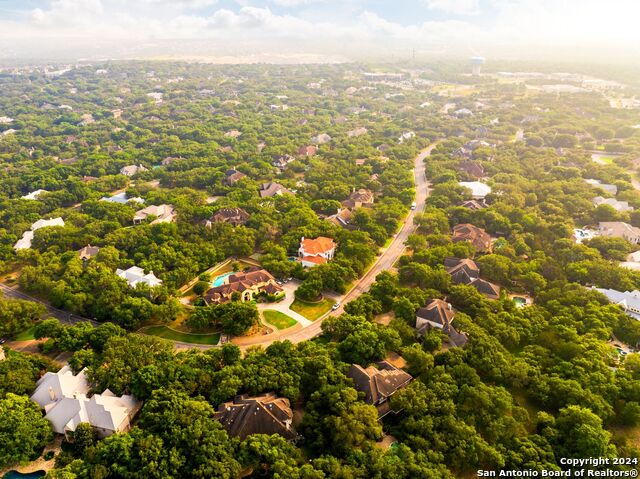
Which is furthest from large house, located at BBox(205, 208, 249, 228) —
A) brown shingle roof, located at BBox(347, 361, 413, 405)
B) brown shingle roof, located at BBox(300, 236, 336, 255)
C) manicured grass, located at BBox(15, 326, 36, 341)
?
brown shingle roof, located at BBox(347, 361, 413, 405)

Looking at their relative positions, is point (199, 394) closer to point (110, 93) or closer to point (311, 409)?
point (311, 409)

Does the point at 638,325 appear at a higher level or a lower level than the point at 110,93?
lower

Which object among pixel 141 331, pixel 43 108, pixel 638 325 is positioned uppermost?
pixel 43 108

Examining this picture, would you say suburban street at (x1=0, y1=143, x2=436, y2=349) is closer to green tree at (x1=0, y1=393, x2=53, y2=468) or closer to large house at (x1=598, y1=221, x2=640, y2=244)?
green tree at (x1=0, y1=393, x2=53, y2=468)

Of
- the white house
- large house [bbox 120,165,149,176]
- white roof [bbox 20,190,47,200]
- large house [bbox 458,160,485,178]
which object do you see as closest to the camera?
white roof [bbox 20,190,47,200]

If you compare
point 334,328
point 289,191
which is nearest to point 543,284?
point 334,328
